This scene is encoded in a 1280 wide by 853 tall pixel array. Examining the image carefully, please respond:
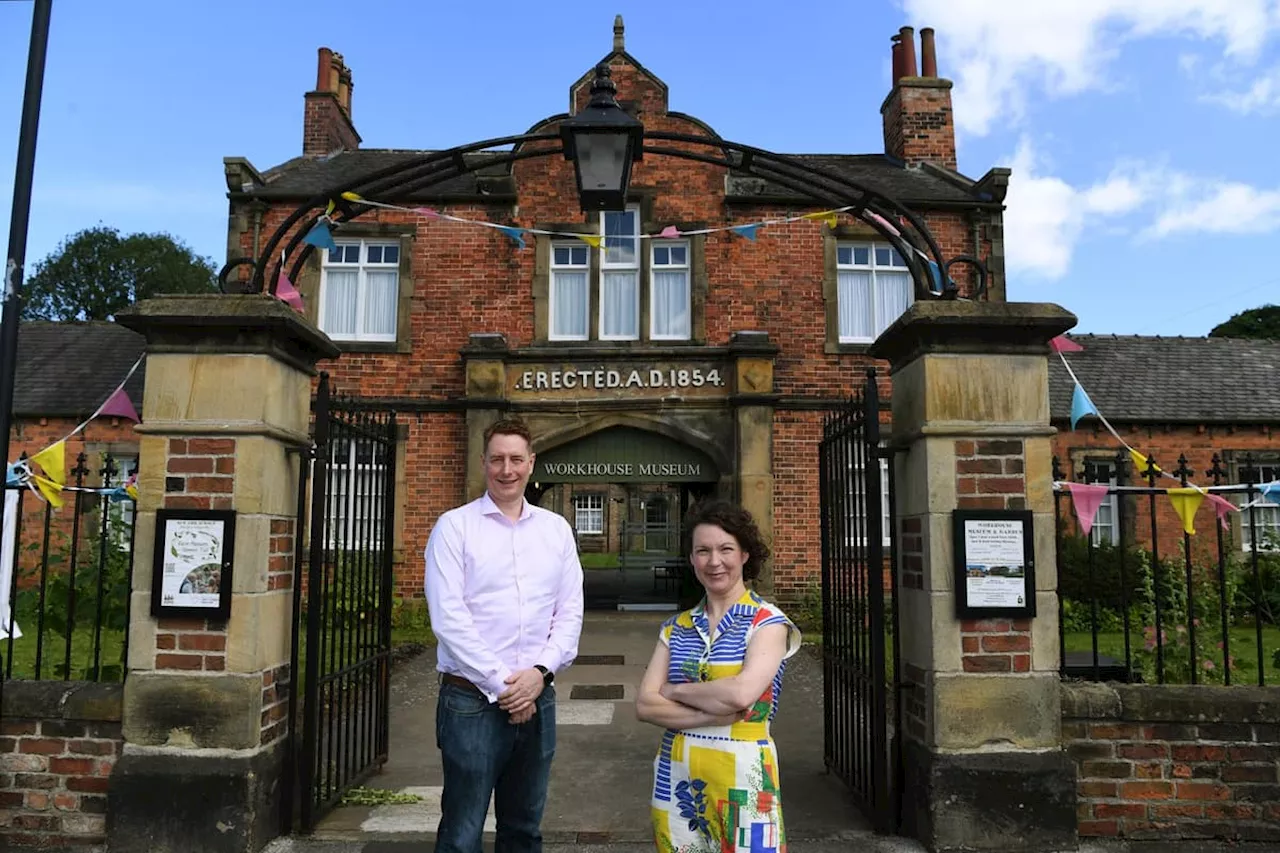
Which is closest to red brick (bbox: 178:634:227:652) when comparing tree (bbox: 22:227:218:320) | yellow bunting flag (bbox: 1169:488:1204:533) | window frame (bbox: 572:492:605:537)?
yellow bunting flag (bbox: 1169:488:1204:533)

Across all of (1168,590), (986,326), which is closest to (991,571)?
(986,326)

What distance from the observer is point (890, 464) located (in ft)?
15.6

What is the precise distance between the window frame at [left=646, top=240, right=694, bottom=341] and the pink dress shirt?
1042cm

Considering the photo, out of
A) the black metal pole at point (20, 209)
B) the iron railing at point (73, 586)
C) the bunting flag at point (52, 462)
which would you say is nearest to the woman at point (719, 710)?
the iron railing at point (73, 586)

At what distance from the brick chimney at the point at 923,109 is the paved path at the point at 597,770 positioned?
9.90m

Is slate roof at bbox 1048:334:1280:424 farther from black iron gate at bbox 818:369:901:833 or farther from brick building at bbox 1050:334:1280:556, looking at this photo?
black iron gate at bbox 818:369:901:833

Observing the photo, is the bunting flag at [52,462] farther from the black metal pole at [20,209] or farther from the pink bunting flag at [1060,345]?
the pink bunting flag at [1060,345]

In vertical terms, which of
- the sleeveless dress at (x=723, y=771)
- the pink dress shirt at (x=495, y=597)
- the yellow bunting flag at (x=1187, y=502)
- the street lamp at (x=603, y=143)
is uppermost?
the street lamp at (x=603, y=143)

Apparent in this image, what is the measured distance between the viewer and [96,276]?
41.2 metres

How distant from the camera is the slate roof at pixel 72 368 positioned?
14617mm

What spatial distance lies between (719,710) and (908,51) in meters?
15.4

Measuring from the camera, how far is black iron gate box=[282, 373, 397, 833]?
4.38m

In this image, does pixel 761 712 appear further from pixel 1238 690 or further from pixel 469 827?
pixel 1238 690

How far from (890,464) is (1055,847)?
6.31 ft
